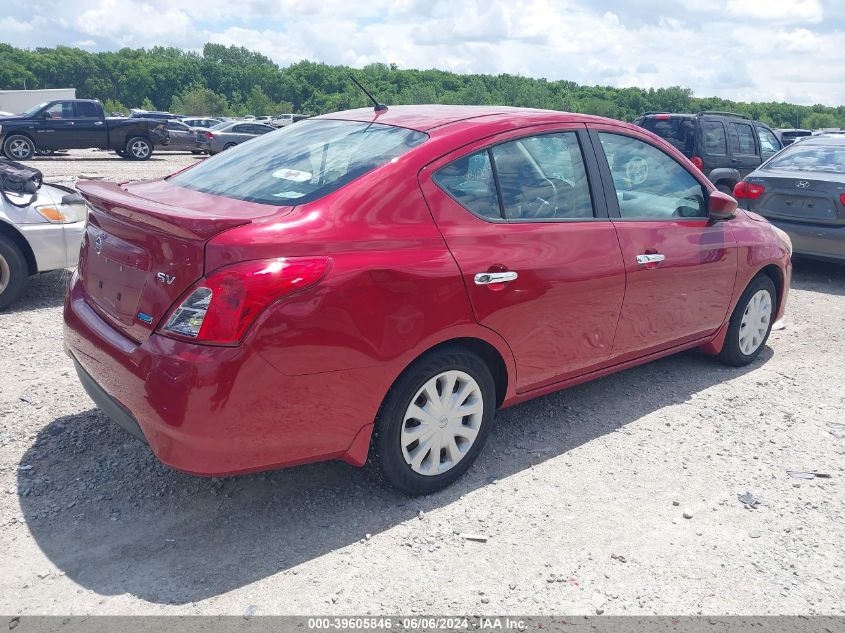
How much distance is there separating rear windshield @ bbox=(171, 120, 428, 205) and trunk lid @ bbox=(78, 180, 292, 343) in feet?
0.47

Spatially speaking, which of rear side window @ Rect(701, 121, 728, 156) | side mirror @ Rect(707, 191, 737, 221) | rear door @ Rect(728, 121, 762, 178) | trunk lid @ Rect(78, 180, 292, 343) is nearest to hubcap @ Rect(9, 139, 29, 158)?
rear side window @ Rect(701, 121, 728, 156)

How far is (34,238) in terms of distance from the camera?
600cm

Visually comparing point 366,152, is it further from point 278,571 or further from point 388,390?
point 278,571

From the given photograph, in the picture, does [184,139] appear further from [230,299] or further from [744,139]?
[230,299]

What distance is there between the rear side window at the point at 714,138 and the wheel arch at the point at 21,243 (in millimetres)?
10194

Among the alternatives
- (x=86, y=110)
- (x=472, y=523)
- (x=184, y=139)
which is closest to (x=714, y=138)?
(x=472, y=523)

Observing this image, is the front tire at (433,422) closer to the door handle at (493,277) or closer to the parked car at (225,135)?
the door handle at (493,277)

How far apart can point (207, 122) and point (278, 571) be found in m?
42.1

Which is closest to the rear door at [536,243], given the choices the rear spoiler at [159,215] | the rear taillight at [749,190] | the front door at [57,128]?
the rear spoiler at [159,215]

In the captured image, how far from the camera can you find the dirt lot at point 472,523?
9.27 feet

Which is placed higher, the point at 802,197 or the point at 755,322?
the point at 802,197

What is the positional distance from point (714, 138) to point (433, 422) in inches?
431

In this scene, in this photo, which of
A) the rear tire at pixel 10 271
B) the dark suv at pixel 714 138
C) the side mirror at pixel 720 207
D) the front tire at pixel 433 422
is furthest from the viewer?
the dark suv at pixel 714 138

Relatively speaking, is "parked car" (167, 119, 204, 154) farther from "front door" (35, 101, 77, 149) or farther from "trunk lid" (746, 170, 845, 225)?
"trunk lid" (746, 170, 845, 225)
